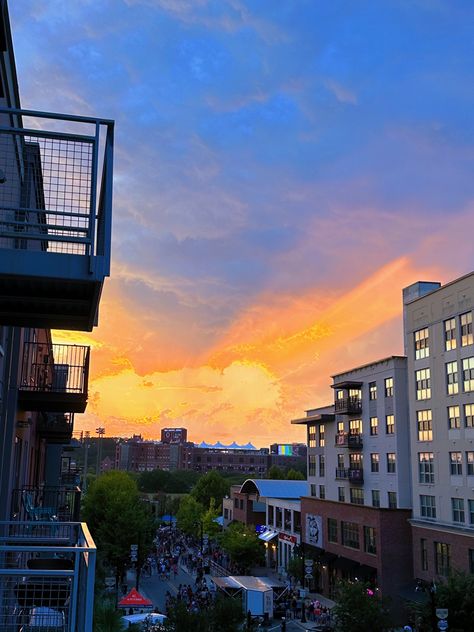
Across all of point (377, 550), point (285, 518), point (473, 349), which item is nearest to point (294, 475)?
point (285, 518)

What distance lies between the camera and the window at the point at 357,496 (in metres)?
49.6

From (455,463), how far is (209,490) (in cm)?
6614

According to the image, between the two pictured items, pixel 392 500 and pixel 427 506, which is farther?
pixel 392 500

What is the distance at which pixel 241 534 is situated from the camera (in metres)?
59.5

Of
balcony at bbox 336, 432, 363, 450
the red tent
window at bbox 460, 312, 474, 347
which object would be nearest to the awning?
balcony at bbox 336, 432, 363, 450

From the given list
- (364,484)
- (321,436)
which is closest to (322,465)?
(321,436)

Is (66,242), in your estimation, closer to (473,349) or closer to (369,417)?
(473,349)

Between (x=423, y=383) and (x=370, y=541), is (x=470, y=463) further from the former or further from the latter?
(x=370, y=541)

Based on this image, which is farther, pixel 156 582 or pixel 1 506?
pixel 156 582

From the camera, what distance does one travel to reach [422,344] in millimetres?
43219

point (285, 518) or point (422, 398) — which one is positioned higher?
point (422, 398)

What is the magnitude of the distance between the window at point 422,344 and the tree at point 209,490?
62225 mm

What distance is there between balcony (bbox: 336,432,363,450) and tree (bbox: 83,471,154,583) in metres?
17.6

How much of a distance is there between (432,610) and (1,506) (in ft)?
72.8
